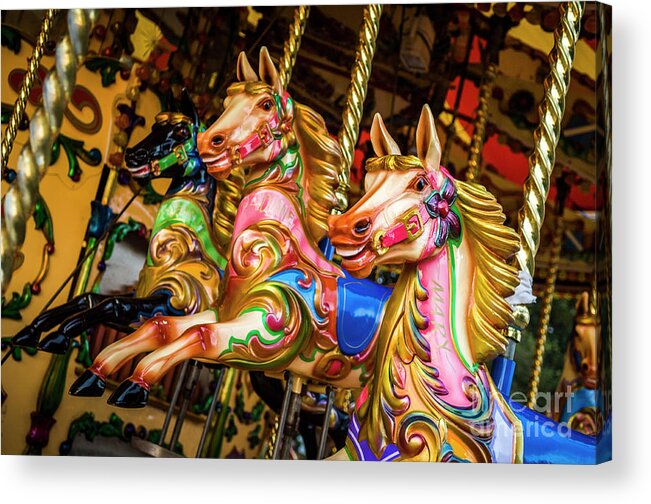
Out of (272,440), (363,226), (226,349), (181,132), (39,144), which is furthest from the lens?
(181,132)

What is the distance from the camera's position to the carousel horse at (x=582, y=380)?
2.74 metres

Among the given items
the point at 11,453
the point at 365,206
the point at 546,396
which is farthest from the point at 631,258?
the point at 11,453

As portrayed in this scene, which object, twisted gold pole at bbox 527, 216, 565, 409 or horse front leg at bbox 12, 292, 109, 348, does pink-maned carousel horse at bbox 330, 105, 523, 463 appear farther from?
horse front leg at bbox 12, 292, 109, 348

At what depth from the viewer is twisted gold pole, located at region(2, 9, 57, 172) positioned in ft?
10.1

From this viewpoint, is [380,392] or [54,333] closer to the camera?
[380,392]

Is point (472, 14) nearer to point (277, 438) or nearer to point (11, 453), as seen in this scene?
point (277, 438)

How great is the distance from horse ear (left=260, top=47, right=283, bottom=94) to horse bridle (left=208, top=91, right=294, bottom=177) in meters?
0.03

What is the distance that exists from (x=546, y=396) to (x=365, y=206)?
80 cm

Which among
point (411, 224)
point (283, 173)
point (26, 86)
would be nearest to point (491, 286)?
point (411, 224)

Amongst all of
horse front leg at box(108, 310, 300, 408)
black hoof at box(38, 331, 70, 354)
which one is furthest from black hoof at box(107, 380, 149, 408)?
black hoof at box(38, 331, 70, 354)

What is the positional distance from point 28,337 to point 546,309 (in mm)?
1639

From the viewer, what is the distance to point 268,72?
300cm

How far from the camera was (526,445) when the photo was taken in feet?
9.04

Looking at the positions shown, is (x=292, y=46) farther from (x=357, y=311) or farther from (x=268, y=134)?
(x=357, y=311)
